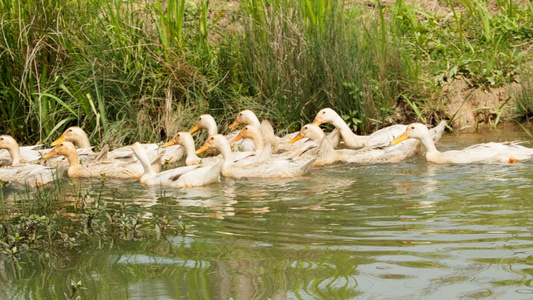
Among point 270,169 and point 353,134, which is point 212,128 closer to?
point 353,134

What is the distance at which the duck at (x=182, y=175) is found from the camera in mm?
8031

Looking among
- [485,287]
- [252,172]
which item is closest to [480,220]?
[485,287]

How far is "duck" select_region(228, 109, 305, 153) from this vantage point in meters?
10.0

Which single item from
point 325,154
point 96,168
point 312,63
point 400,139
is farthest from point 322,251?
point 312,63

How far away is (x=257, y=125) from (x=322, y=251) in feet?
18.2

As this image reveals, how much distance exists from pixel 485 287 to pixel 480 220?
64.1 inches

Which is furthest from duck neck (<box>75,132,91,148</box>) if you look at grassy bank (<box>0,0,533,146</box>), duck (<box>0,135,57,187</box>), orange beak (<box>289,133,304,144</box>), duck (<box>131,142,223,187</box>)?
orange beak (<box>289,133,304,144</box>)

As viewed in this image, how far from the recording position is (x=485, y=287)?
403 cm

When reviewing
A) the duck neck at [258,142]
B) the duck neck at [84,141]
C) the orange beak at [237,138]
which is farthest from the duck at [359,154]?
the duck neck at [84,141]

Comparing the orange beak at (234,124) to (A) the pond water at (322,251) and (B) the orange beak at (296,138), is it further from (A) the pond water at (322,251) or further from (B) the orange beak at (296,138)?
(A) the pond water at (322,251)

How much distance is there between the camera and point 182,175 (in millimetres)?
8156

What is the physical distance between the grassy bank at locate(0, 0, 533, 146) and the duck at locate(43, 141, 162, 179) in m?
0.87

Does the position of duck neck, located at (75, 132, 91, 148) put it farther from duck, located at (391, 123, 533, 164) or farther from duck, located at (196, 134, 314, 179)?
duck, located at (391, 123, 533, 164)

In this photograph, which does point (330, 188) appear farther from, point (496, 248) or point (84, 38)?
point (84, 38)
